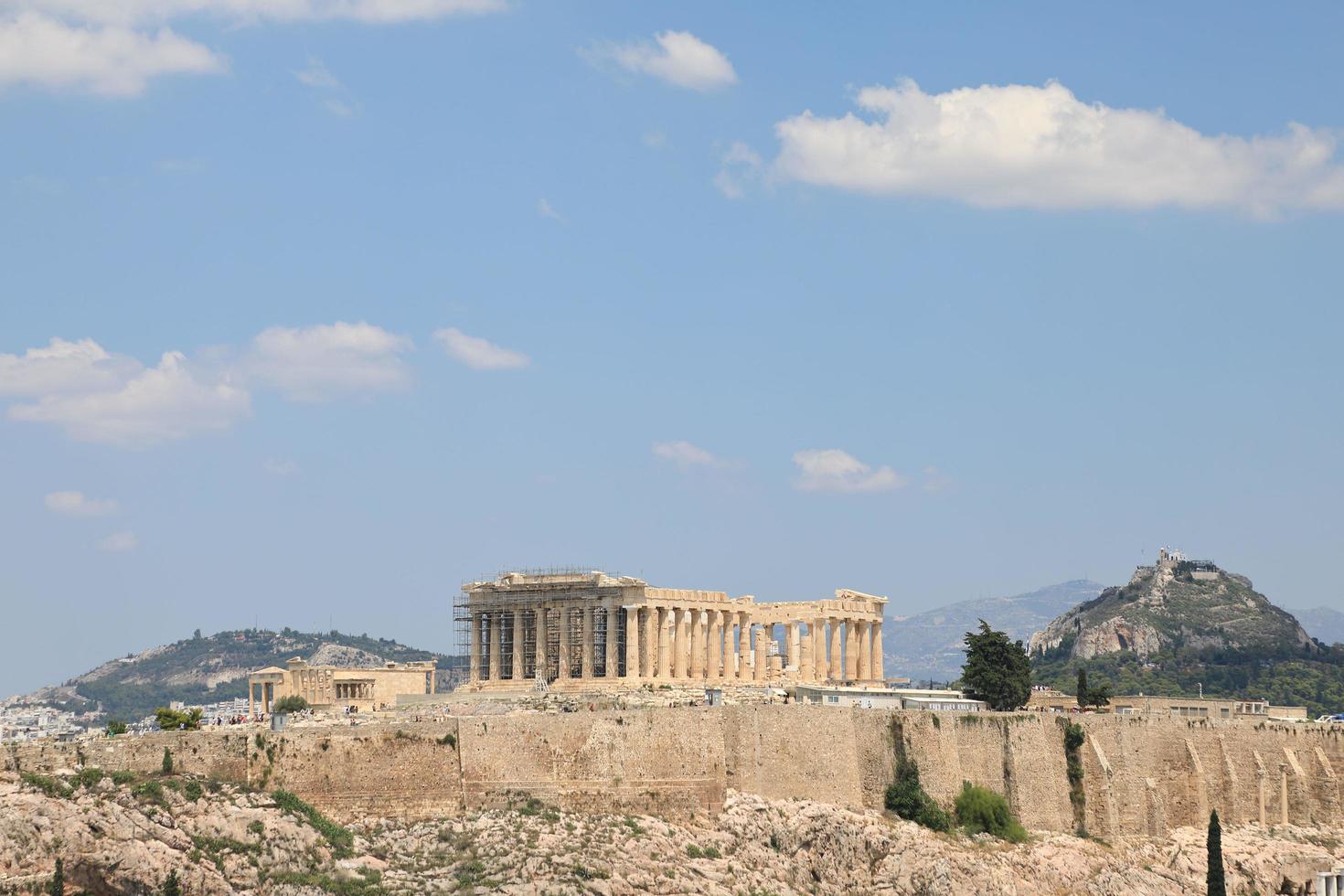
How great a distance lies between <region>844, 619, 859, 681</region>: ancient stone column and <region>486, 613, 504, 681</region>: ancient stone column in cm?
1950

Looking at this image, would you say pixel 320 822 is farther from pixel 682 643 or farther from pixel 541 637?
pixel 682 643

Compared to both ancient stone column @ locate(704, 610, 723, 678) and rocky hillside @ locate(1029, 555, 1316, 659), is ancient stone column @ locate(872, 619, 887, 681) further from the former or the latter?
rocky hillside @ locate(1029, 555, 1316, 659)

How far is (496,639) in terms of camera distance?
104 m

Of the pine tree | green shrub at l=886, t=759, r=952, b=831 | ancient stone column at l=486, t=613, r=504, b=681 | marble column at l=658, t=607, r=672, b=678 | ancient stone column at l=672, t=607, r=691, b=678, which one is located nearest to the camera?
green shrub at l=886, t=759, r=952, b=831

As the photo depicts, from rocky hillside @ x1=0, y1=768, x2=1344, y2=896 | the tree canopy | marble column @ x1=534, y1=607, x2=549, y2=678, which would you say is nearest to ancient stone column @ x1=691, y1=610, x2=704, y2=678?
marble column @ x1=534, y1=607, x2=549, y2=678

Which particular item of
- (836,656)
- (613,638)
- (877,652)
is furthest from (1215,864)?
(877,652)

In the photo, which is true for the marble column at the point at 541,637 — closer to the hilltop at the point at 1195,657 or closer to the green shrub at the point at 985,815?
the green shrub at the point at 985,815

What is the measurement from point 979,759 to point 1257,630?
11555 cm

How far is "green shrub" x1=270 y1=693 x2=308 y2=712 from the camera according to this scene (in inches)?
3775

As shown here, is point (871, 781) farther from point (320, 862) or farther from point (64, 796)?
point (64, 796)

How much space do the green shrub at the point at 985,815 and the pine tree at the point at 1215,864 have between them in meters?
7.84

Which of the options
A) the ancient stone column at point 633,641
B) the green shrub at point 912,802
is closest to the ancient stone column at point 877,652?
the ancient stone column at point 633,641

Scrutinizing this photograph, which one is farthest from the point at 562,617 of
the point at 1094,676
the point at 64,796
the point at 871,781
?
the point at 1094,676

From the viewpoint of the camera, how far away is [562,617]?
101 m
